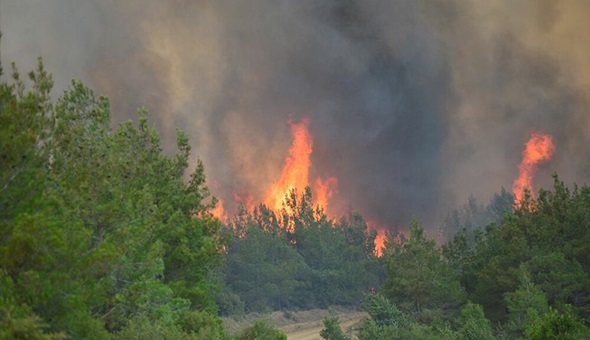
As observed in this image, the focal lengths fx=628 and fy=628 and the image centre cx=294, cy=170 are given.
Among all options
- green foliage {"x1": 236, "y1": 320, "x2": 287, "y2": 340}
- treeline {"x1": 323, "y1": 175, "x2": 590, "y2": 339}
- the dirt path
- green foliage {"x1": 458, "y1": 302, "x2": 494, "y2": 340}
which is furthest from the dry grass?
green foliage {"x1": 236, "y1": 320, "x2": 287, "y2": 340}

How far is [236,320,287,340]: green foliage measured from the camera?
39981mm

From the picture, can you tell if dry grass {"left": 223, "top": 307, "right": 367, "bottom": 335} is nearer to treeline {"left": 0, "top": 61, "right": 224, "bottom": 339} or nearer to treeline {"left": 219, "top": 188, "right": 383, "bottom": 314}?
treeline {"left": 219, "top": 188, "right": 383, "bottom": 314}

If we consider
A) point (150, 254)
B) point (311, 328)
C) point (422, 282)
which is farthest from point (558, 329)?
point (311, 328)

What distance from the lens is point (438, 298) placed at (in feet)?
225

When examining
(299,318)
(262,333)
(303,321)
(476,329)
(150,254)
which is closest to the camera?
(150,254)

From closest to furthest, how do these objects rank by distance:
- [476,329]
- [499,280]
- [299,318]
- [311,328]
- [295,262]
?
1. [476,329]
2. [499,280]
3. [311,328]
4. [299,318]
5. [295,262]

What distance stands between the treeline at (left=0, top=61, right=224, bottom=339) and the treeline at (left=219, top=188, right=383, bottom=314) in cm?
6456

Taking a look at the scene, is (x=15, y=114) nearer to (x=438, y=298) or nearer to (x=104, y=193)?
(x=104, y=193)

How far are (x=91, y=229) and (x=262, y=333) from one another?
2071cm

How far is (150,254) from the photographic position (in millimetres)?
27969

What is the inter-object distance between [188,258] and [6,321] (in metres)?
23.0

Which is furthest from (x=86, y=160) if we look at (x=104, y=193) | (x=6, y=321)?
(x=6, y=321)

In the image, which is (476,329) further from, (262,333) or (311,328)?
(311,328)

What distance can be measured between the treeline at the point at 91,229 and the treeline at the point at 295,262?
64.6 meters
